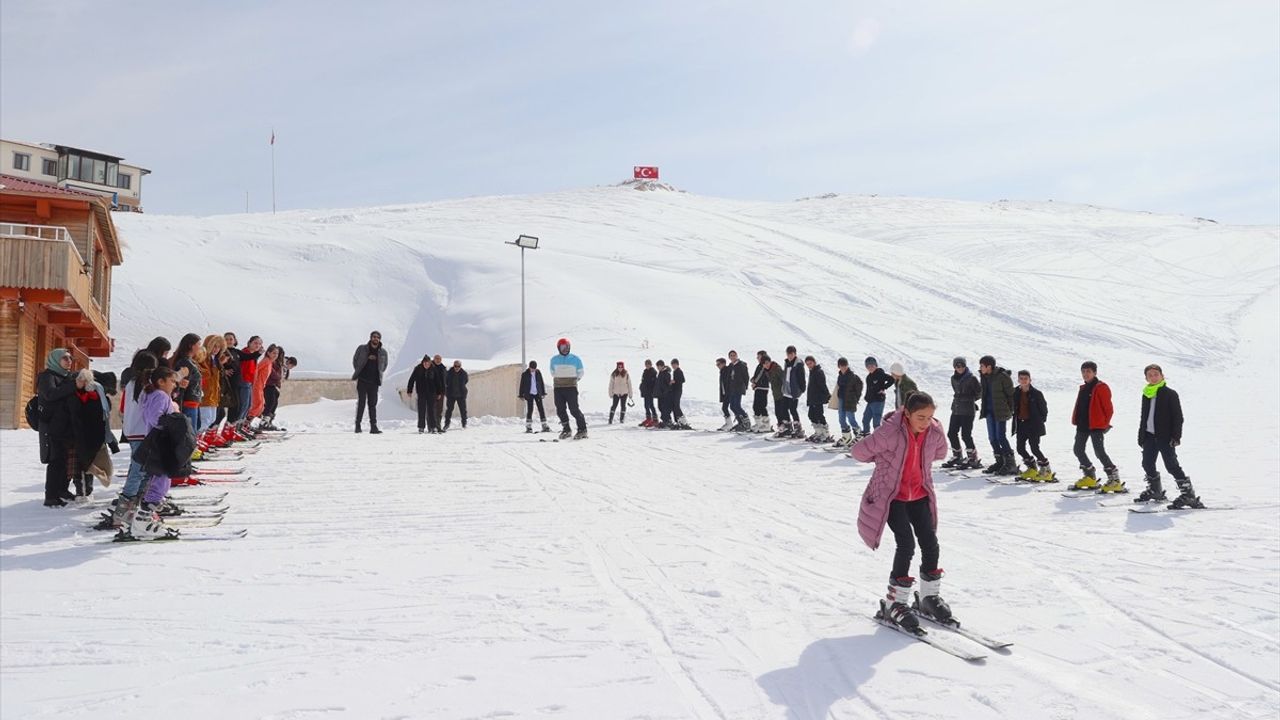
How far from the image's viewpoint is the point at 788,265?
52531mm

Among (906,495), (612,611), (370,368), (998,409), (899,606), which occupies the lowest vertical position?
(612,611)

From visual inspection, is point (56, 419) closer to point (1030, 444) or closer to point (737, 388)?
point (1030, 444)

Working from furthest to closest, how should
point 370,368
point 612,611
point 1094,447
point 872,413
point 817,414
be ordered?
point 817,414 → point 370,368 → point 872,413 → point 1094,447 → point 612,611

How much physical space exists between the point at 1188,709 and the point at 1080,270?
5861cm

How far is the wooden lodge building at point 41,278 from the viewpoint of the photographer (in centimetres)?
2167

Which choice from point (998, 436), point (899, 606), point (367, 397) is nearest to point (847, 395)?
point (998, 436)

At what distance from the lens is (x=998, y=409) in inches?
531

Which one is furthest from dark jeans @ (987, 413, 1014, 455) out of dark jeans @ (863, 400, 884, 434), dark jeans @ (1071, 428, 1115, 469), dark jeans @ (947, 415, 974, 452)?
dark jeans @ (863, 400, 884, 434)

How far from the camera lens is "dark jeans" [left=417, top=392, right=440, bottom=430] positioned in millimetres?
19391

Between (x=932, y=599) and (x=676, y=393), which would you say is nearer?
(x=932, y=599)

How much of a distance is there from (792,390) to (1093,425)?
22.7 feet

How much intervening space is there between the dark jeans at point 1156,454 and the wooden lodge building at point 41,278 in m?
22.2

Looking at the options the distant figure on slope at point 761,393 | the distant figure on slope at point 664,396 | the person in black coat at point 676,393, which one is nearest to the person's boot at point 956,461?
the distant figure on slope at point 761,393

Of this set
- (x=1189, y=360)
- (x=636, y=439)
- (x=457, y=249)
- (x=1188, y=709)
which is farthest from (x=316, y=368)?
(x=1188, y=709)
